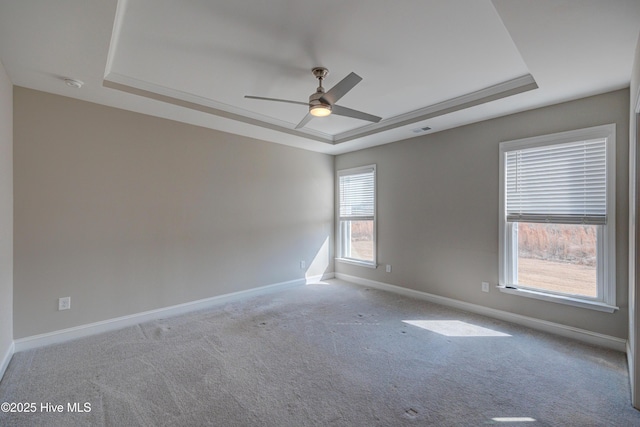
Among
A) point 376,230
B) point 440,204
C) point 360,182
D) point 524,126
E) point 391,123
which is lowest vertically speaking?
point 376,230

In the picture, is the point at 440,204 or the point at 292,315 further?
the point at 440,204

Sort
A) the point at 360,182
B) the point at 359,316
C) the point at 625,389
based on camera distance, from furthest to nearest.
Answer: the point at 360,182
the point at 359,316
the point at 625,389

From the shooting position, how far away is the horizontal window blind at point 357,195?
5199 millimetres

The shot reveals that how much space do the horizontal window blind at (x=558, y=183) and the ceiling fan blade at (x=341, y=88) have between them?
7.72 feet

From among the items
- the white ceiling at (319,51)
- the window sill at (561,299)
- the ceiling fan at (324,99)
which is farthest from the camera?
the window sill at (561,299)

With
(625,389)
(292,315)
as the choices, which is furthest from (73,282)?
(625,389)

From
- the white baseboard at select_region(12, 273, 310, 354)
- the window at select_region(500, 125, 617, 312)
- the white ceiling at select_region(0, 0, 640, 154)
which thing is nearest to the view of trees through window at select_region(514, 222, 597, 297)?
the window at select_region(500, 125, 617, 312)

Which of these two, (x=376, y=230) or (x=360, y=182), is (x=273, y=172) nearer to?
(x=360, y=182)

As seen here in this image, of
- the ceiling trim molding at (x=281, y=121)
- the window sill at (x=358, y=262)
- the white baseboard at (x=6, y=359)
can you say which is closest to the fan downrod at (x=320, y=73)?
the ceiling trim molding at (x=281, y=121)

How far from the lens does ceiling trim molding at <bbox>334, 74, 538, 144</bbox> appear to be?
2.86 m

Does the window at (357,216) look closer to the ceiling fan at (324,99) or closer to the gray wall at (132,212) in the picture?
the gray wall at (132,212)

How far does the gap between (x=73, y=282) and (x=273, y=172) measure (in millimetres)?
2928

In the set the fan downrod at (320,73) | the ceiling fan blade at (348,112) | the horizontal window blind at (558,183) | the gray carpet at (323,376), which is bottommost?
the gray carpet at (323,376)

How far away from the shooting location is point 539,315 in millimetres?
3232
